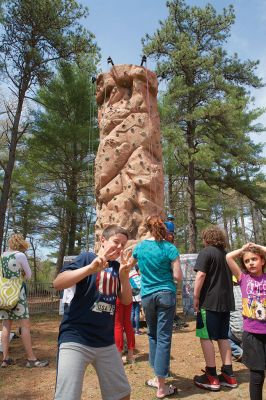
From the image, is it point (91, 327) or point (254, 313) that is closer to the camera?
point (91, 327)

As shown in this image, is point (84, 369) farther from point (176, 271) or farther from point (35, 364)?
point (35, 364)

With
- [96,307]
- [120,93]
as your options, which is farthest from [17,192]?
[96,307]

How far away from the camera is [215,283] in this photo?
12.8ft

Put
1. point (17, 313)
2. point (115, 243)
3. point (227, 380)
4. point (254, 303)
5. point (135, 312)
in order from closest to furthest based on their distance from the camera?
1. point (115, 243)
2. point (254, 303)
3. point (227, 380)
4. point (17, 313)
5. point (135, 312)

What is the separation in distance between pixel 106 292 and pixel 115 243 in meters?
0.39

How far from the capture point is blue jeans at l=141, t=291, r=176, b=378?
11.3ft

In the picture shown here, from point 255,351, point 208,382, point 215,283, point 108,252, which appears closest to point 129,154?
point 215,283

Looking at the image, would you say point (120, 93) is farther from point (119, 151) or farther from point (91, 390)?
point (91, 390)

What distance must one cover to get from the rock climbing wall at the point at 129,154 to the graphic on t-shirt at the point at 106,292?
4290 mm

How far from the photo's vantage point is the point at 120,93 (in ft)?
25.5

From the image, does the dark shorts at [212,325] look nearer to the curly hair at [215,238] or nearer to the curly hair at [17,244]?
the curly hair at [215,238]

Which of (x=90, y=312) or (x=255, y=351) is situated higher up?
(x=90, y=312)

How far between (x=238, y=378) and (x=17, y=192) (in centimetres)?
1616

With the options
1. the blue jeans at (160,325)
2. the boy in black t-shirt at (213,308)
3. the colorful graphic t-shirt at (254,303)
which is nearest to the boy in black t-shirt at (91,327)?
the blue jeans at (160,325)
